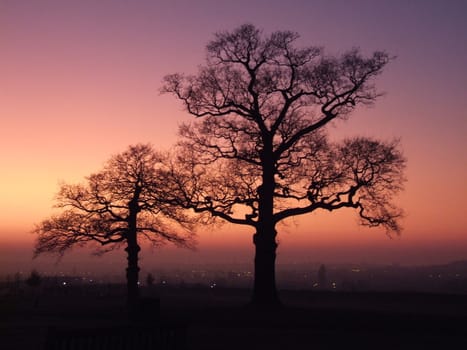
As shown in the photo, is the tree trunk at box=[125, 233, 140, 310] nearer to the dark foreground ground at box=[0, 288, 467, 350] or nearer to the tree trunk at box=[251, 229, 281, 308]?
the dark foreground ground at box=[0, 288, 467, 350]

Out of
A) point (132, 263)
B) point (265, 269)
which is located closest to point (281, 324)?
point (265, 269)

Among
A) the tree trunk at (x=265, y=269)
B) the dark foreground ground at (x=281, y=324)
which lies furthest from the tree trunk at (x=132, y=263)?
the tree trunk at (x=265, y=269)

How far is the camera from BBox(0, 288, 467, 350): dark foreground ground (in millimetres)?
21578

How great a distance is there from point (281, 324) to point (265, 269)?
6.88 metres

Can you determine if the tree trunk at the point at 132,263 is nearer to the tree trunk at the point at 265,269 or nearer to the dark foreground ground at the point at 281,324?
the dark foreground ground at the point at 281,324

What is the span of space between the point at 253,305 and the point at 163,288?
30.5m

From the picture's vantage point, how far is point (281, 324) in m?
26.6

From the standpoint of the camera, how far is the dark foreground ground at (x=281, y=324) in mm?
21578

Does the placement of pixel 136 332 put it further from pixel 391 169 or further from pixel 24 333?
pixel 391 169

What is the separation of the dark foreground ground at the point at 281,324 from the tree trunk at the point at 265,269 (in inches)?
65.5

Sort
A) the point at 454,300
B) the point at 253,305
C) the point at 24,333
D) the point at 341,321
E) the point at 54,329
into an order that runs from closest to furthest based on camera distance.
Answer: the point at 54,329, the point at 24,333, the point at 341,321, the point at 253,305, the point at 454,300

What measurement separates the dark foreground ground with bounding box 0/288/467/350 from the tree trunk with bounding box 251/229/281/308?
166cm

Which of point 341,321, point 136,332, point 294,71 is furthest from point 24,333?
point 294,71

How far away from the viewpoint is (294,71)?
33125 millimetres
